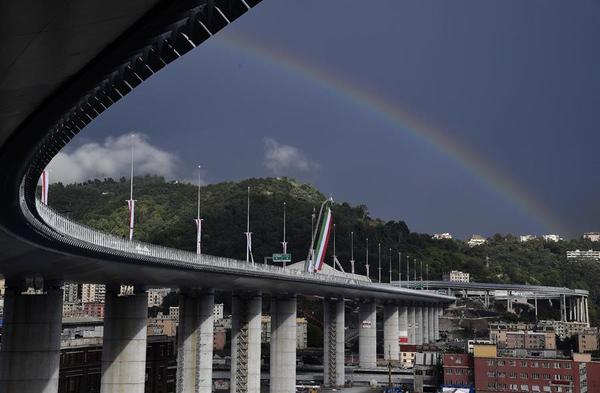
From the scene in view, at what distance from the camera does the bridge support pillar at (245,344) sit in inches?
3627

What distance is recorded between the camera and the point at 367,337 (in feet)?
497

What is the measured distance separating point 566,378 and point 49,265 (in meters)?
76.1

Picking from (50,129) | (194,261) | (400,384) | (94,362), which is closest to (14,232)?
(50,129)

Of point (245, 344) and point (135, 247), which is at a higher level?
point (135, 247)

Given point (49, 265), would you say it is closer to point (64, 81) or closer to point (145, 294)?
point (145, 294)

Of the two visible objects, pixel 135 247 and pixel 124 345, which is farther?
pixel 124 345

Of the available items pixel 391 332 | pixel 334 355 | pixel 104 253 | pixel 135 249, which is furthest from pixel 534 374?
pixel 104 253

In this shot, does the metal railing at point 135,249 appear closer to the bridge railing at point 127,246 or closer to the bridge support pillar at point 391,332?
the bridge railing at point 127,246

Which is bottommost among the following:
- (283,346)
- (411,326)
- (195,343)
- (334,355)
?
(334,355)

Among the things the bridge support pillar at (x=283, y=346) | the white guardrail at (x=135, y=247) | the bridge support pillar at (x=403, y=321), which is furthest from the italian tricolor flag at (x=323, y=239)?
the bridge support pillar at (x=403, y=321)

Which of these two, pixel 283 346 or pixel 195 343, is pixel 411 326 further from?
pixel 195 343

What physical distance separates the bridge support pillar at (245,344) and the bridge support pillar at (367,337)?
2310 inches

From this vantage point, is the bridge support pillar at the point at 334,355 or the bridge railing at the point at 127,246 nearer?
the bridge railing at the point at 127,246

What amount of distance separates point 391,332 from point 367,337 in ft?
72.6
